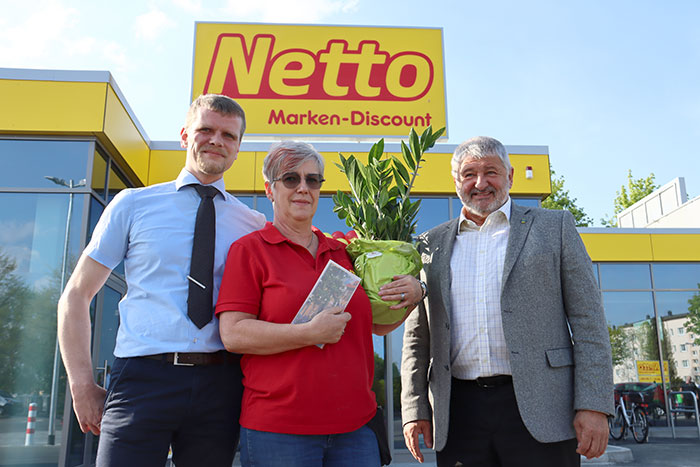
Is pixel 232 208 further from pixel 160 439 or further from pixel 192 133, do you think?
pixel 160 439

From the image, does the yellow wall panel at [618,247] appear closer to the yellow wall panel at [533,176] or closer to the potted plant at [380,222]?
the yellow wall panel at [533,176]

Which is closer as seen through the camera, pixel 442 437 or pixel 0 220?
pixel 442 437

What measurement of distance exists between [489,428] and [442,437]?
0.23 metres

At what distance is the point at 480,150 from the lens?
264 centimetres

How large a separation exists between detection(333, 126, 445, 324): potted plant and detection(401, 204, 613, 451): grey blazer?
1.02ft

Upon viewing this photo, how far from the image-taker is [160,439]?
2004 mm

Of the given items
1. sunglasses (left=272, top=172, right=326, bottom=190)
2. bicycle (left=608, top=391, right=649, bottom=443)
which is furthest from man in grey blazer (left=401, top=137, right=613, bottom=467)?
bicycle (left=608, top=391, right=649, bottom=443)

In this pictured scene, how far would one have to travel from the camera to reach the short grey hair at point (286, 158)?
2248 mm

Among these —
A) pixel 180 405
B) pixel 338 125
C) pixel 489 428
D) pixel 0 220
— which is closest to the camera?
pixel 180 405

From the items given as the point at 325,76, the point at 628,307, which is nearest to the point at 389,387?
the point at 325,76

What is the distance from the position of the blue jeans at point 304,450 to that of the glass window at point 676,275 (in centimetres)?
1310

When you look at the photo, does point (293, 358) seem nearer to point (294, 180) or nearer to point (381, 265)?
point (381, 265)

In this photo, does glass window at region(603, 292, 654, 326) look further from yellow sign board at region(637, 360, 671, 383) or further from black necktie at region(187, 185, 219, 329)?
black necktie at region(187, 185, 219, 329)

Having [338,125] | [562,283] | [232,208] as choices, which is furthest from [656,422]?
[232,208]
